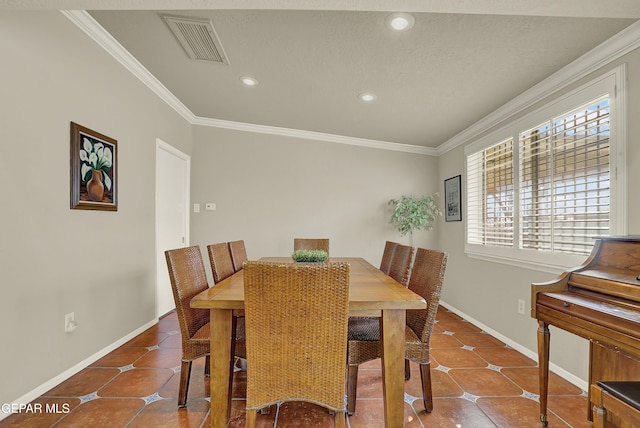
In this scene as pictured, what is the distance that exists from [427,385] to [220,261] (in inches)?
64.8

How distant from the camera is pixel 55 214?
2057mm

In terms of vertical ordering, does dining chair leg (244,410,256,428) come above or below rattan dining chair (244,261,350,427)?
below

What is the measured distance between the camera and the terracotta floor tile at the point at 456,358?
7.89 ft

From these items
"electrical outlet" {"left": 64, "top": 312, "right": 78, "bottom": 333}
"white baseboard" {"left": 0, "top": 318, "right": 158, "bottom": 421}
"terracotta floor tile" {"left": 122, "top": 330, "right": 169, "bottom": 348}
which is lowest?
"terracotta floor tile" {"left": 122, "top": 330, "right": 169, "bottom": 348}

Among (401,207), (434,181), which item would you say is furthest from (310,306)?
(434,181)

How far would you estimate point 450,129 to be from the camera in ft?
12.0

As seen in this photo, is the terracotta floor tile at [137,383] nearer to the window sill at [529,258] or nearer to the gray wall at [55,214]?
the gray wall at [55,214]

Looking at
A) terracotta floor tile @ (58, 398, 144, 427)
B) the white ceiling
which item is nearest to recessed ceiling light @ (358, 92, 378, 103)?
the white ceiling

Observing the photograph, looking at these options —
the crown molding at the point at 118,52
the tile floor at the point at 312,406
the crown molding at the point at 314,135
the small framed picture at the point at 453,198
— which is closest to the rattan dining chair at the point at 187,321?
the tile floor at the point at 312,406

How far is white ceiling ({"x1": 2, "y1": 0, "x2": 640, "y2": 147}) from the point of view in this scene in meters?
1.49

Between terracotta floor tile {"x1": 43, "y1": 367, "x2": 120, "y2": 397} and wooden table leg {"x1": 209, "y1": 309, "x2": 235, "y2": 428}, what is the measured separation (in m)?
1.11

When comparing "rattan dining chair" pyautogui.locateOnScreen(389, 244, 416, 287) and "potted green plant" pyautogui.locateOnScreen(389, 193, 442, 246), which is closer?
"rattan dining chair" pyautogui.locateOnScreen(389, 244, 416, 287)

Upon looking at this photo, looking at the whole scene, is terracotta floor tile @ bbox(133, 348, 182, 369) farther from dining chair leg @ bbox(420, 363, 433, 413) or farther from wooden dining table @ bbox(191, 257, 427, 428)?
dining chair leg @ bbox(420, 363, 433, 413)

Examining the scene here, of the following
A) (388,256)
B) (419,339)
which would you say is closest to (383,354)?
(419,339)
